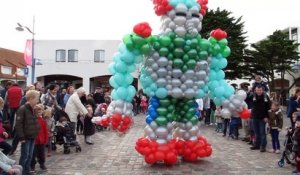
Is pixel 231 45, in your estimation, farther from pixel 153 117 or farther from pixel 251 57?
pixel 153 117

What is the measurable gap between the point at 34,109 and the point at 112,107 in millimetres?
1531

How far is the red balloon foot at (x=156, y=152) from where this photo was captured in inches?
302

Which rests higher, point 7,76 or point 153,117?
point 7,76

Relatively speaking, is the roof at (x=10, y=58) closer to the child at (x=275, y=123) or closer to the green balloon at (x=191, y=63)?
the child at (x=275, y=123)

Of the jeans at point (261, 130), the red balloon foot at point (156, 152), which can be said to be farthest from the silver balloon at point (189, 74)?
the jeans at point (261, 130)

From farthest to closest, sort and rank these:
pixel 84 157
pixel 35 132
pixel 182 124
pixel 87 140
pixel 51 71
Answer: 1. pixel 51 71
2. pixel 87 140
3. pixel 84 157
4. pixel 182 124
5. pixel 35 132

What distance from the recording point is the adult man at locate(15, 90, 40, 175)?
652 centimetres

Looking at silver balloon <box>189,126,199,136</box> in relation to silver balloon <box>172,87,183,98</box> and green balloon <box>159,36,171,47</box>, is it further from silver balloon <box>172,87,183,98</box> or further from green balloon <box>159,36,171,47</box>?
green balloon <box>159,36,171,47</box>

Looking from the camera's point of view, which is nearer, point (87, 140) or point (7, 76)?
point (87, 140)

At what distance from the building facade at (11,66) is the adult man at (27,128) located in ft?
122

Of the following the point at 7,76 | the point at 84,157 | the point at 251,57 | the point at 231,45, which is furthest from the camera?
the point at 7,76

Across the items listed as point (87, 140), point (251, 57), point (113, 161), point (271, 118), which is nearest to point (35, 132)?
point (113, 161)

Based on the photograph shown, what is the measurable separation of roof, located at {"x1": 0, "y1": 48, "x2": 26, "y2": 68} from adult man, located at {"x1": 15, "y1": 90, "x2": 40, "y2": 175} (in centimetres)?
3982

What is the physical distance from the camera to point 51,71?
120 feet
